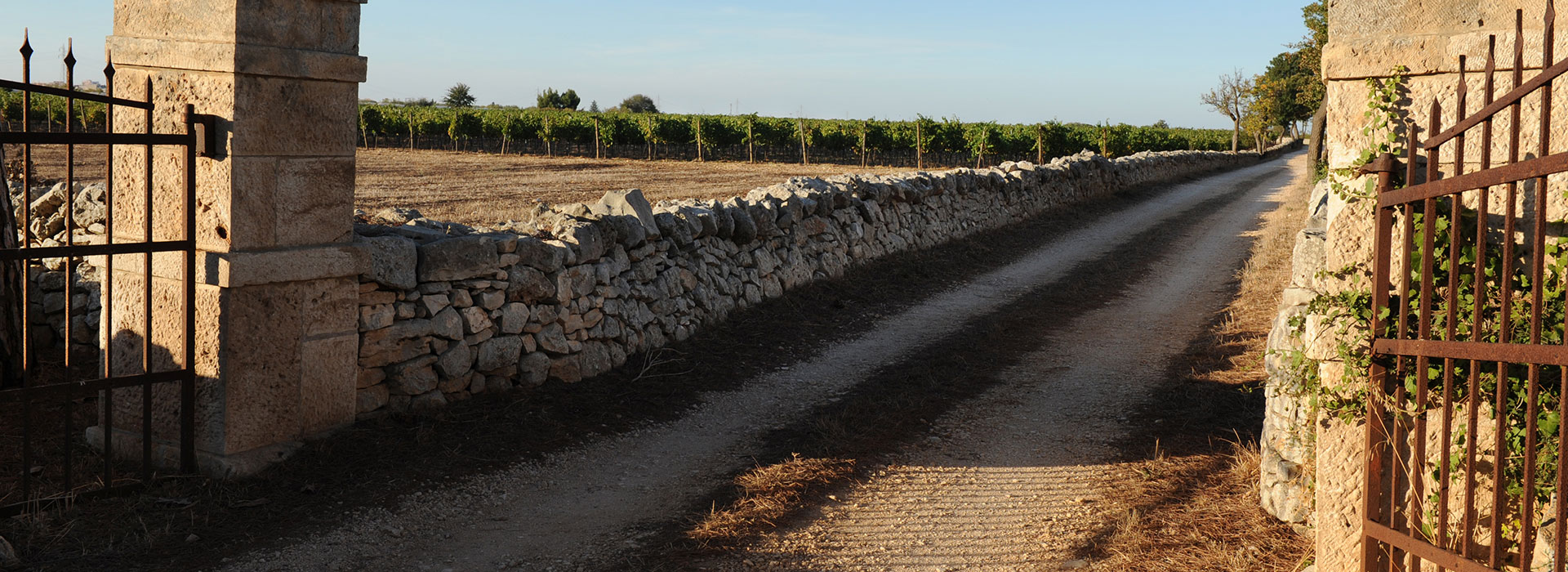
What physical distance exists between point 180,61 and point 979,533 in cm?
453

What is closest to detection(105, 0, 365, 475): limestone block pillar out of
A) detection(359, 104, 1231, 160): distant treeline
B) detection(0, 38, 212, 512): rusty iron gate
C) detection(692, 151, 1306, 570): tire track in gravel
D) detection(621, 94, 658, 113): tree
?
detection(0, 38, 212, 512): rusty iron gate

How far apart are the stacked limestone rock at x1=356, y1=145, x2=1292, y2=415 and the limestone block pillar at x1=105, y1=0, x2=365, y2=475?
16.8 inches

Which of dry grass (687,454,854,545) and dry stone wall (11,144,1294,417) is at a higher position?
dry stone wall (11,144,1294,417)

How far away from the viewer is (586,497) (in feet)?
18.1

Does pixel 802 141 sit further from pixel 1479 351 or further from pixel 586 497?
pixel 1479 351

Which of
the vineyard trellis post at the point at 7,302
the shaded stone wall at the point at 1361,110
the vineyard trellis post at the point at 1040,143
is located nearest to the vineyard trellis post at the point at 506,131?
the vineyard trellis post at the point at 1040,143

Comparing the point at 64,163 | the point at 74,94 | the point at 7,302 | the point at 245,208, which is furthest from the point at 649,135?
the point at 74,94

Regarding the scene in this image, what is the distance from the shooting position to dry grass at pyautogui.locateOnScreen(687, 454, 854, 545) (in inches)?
197

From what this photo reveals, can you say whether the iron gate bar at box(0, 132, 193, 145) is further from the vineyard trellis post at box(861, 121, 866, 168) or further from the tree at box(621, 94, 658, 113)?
the tree at box(621, 94, 658, 113)

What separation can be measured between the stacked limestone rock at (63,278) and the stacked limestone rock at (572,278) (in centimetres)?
181

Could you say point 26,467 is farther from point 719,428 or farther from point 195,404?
point 719,428

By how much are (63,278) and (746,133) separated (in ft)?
134

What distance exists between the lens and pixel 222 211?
207 inches

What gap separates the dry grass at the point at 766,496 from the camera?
5.00 meters
